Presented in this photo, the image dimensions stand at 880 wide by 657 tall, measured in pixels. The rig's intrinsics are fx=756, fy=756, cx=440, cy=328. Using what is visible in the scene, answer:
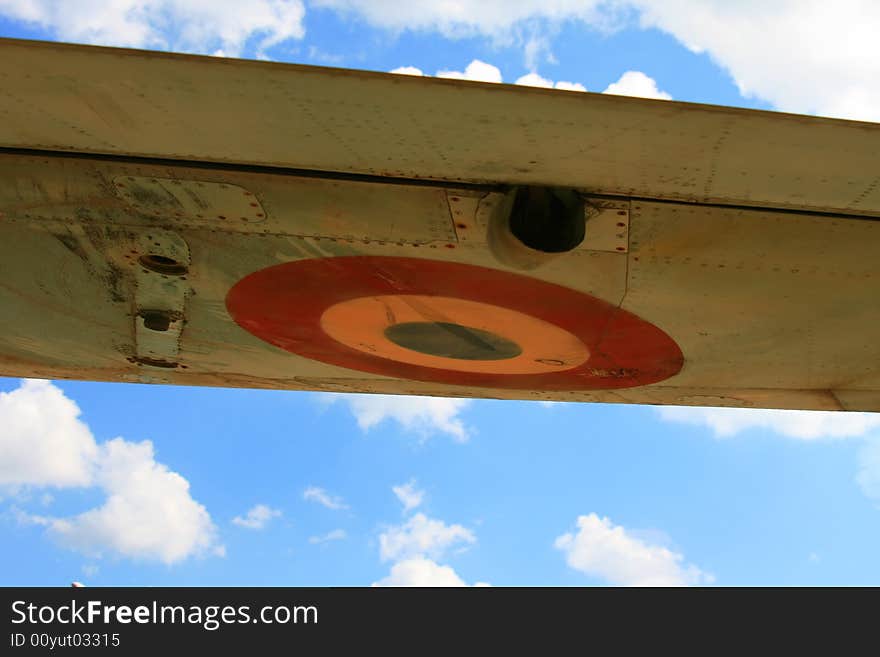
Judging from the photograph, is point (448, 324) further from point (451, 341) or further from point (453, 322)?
point (451, 341)

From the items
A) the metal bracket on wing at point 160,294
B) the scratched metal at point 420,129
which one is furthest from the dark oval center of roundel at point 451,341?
the scratched metal at point 420,129

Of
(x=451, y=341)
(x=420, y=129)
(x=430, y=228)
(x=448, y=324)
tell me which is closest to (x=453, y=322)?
(x=448, y=324)

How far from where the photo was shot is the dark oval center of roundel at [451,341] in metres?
8.56

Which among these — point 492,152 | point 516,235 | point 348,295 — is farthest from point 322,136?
point 348,295

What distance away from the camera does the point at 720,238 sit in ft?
21.0

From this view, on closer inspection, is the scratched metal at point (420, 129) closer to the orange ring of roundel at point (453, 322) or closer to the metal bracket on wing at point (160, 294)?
the metal bracket on wing at point (160, 294)

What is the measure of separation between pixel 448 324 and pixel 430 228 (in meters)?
2.18

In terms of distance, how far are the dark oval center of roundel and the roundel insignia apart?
0.01 metres

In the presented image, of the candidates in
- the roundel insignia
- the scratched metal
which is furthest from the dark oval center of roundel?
the scratched metal

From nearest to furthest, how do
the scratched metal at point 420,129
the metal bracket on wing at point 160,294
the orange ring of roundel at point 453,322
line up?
the scratched metal at point 420,129, the metal bracket on wing at point 160,294, the orange ring of roundel at point 453,322

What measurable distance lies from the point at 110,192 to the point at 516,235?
3.37 metres

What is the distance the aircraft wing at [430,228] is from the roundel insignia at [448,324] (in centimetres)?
4

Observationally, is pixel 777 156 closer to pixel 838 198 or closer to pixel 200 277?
pixel 838 198

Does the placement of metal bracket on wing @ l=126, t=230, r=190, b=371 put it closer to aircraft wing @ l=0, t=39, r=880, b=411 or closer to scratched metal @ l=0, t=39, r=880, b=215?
aircraft wing @ l=0, t=39, r=880, b=411
